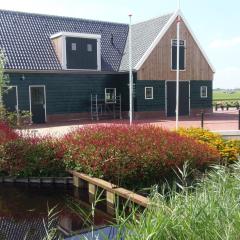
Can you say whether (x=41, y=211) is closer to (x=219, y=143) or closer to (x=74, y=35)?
(x=219, y=143)

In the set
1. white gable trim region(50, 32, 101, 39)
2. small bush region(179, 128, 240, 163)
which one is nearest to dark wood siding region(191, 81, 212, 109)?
white gable trim region(50, 32, 101, 39)

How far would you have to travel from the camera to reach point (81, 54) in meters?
26.6

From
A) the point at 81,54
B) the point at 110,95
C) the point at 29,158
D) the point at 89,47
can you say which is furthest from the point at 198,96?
the point at 29,158

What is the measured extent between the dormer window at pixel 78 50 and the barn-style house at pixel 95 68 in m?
0.06

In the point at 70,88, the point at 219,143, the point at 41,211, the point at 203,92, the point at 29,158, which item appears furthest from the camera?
the point at 203,92

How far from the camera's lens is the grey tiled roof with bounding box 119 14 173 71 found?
93.1 feet

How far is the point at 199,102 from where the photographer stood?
1237 inches

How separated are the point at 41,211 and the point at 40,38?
19.7 m

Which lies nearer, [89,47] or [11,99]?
[11,99]

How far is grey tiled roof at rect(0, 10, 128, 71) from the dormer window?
1.77ft

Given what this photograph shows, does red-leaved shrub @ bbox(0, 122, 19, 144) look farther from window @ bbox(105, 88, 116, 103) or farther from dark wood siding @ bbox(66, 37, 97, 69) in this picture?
window @ bbox(105, 88, 116, 103)

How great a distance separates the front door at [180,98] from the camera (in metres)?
29.6

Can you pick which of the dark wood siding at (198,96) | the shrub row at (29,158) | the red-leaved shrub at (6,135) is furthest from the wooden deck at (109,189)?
the dark wood siding at (198,96)

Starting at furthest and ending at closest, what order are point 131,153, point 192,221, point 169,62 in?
1. point 169,62
2. point 131,153
3. point 192,221
